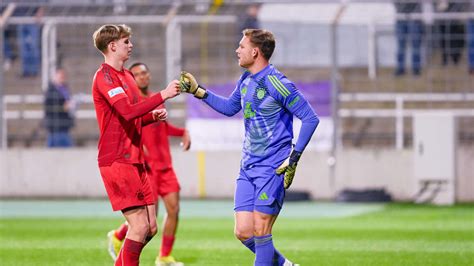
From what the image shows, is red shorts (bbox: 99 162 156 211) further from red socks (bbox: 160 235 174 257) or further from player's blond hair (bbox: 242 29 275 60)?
red socks (bbox: 160 235 174 257)

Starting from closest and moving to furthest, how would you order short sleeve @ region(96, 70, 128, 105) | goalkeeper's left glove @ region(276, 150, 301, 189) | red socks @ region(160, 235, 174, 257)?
short sleeve @ region(96, 70, 128, 105) < goalkeeper's left glove @ region(276, 150, 301, 189) < red socks @ region(160, 235, 174, 257)

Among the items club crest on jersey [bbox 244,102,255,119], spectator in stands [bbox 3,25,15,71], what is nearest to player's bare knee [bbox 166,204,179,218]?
club crest on jersey [bbox 244,102,255,119]

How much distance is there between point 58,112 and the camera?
23.8 metres

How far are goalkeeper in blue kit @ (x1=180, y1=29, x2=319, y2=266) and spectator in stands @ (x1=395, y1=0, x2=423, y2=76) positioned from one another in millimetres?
12566

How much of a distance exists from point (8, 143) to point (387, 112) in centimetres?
741

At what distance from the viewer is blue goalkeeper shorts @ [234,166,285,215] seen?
1011 centimetres

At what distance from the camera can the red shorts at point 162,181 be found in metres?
13.5

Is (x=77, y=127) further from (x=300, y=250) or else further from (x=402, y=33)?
(x=300, y=250)

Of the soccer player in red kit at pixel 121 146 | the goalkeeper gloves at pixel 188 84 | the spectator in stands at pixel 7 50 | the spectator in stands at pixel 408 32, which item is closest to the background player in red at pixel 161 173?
the goalkeeper gloves at pixel 188 84

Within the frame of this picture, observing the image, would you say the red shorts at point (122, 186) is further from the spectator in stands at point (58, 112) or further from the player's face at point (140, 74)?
the spectator in stands at point (58, 112)

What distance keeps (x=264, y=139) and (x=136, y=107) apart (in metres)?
1.14

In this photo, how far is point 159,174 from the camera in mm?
13586

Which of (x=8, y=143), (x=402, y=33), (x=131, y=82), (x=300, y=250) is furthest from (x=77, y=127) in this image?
(x=131, y=82)

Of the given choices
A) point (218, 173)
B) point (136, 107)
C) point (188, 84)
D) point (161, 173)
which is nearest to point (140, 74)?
point (161, 173)
